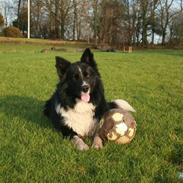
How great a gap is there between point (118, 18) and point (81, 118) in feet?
200

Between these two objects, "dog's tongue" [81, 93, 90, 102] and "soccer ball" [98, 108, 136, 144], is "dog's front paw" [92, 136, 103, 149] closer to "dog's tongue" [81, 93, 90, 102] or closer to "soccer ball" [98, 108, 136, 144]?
"soccer ball" [98, 108, 136, 144]

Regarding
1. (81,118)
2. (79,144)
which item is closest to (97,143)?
(79,144)

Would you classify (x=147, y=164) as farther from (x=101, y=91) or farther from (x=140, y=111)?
(x=140, y=111)

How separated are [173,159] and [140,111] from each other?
296 cm

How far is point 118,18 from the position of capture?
65188 mm

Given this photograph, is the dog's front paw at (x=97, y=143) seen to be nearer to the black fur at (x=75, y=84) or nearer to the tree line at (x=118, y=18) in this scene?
the black fur at (x=75, y=84)

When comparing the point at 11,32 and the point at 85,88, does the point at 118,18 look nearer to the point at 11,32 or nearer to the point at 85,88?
the point at 11,32

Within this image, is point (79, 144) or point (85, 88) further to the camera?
point (85, 88)

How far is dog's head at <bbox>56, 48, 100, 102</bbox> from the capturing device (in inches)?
214

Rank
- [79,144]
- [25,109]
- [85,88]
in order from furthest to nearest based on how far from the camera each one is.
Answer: [25,109]
[85,88]
[79,144]

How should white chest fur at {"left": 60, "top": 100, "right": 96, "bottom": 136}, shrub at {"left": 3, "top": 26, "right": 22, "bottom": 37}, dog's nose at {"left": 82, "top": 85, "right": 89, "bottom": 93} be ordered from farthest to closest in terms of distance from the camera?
shrub at {"left": 3, "top": 26, "right": 22, "bottom": 37} < white chest fur at {"left": 60, "top": 100, "right": 96, "bottom": 136} < dog's nose at {"left": 82, "top": 85, "right": 89, "bottom": 93}

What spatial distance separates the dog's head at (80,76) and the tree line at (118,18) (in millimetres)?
58133

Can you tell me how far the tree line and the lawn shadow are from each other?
54.9m

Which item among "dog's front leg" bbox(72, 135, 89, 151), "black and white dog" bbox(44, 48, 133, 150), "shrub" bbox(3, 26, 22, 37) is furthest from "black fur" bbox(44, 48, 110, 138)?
"shrub" bbox(3, 26, 22, 37)
